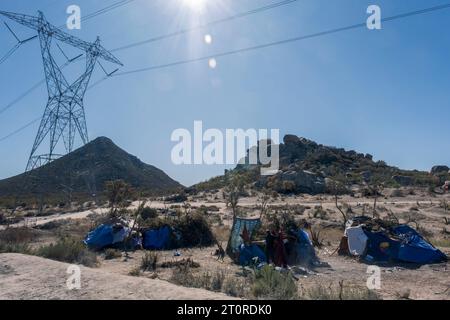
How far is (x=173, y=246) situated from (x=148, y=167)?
270 ft

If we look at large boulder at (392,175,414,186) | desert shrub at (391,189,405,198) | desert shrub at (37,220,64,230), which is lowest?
desert shrub at (37,220,64,230)

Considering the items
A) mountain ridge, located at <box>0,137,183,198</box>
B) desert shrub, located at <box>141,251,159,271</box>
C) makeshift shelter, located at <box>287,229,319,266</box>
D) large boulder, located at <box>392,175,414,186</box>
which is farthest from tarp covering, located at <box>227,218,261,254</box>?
mountain ridge, located at <box>0,137,183,198</box>

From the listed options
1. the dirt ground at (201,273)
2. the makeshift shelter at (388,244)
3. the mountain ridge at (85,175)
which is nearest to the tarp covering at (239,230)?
the dirt ground at (201,273)

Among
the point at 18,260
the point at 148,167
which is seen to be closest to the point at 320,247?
the point at 18,260

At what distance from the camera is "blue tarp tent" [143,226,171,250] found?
20328 millimetres

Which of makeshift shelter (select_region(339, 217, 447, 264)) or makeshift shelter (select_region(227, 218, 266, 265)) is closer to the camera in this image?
makeshift shelter (select_region(339, 217, 447, 264))

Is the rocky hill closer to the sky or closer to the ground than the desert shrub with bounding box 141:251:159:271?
closer to the sky

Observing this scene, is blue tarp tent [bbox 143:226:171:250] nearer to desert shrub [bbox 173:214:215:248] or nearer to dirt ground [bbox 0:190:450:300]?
desert shrub [bbox 173:214:215:248]

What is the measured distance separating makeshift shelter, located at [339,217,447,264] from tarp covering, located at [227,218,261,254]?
3735 millimetres

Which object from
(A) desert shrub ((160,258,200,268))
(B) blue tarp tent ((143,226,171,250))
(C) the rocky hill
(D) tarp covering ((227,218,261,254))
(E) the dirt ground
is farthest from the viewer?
(C) the rocky hill

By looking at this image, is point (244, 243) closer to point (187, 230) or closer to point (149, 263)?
point (149, 263)

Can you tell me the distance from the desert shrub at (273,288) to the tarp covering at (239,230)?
6.47 m

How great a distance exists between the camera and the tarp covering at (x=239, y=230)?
17438 millimetres

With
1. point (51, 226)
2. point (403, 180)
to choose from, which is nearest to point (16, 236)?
point (51, 226)
